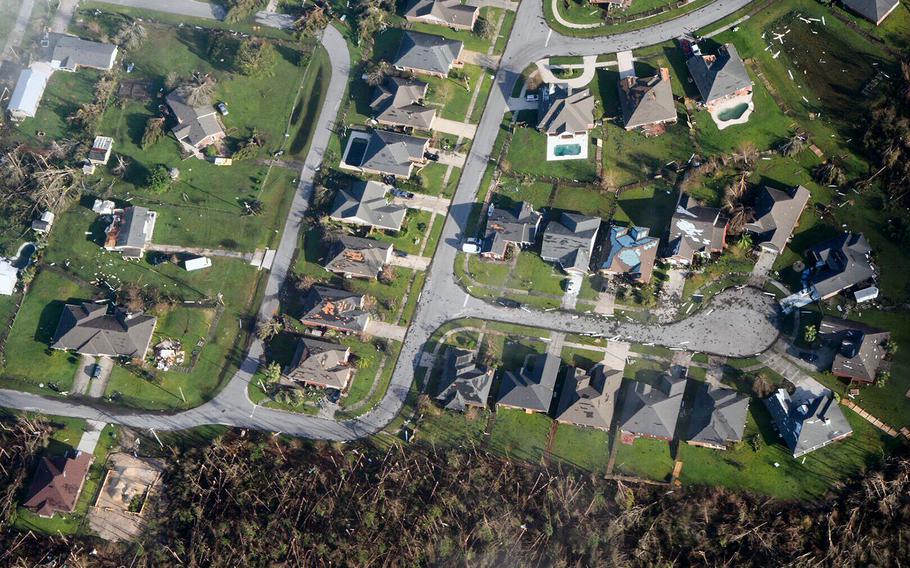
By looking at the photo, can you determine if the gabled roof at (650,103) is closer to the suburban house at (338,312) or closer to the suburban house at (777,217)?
the suburban house at (777,217)

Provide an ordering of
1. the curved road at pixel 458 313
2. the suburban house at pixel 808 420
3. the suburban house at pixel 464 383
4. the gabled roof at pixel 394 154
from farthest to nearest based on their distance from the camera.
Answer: the gabled roof at pixel 394 154
the curved road at pixel 458 313
the suburban house at pixel 464 383
the suburban house at pixel 808 420

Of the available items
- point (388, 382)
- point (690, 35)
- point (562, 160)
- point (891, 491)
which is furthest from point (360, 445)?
point (690, 35)

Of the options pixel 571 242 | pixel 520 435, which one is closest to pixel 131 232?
pixel 520 435

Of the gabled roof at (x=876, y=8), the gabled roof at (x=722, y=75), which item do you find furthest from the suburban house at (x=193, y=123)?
the gabled roof at (x=876, y=8)

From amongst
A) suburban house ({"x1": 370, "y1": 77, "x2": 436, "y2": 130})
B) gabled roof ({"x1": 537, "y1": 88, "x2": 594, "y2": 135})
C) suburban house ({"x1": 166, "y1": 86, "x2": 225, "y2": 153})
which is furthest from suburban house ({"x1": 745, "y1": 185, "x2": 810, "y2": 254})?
suburban house ({"x1": 166, "y1": 86, "x2": 225, "y2": 153})

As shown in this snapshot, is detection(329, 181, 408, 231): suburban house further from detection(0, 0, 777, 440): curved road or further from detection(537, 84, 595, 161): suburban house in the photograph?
detection(537, 84, 595, 161): suburban house

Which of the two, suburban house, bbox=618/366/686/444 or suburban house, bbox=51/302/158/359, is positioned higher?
suburban house, bbox=618/366/686/444
